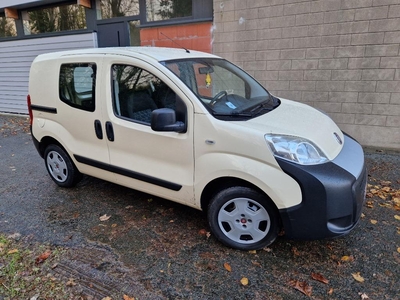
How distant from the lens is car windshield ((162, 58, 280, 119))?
2793 millimetres

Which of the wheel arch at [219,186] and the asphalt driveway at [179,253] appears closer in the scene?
the asphalt driveway at [179,253]

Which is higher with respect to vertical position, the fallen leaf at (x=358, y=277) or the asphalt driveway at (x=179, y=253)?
the fallen leaf at (x=358, y=277)

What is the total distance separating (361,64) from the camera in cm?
520

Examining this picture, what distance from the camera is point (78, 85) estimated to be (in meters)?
3.51

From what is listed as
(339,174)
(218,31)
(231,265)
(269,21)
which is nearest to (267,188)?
(339,174)

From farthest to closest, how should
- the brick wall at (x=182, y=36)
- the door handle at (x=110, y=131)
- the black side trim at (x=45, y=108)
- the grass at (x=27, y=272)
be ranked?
the brick wall at (x=182, y=36) → the black side trim at (x=45, y=108) → the door handle at (x=110, y=131) → the grass at (x=27, y=272)

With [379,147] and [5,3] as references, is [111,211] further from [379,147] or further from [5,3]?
[5,3]

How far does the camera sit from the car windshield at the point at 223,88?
9.16 feet

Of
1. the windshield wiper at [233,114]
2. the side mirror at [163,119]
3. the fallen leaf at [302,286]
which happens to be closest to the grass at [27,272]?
the side mirror at [163,119]

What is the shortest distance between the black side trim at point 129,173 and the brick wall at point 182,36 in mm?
4026

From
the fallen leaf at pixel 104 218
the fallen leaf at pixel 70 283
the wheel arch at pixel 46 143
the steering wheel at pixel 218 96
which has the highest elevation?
the steering wheel at pixel 218 96

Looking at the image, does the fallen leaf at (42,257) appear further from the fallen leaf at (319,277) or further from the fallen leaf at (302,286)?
the fallen leaf at (319,277)

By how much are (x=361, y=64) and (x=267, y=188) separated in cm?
401

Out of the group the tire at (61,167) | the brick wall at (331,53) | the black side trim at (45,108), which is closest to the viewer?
the black side trim at (45,108)
